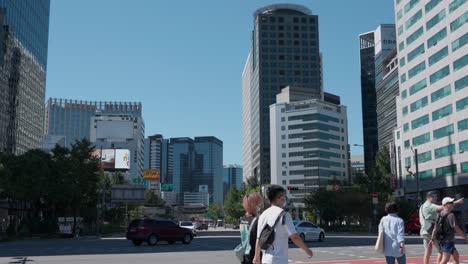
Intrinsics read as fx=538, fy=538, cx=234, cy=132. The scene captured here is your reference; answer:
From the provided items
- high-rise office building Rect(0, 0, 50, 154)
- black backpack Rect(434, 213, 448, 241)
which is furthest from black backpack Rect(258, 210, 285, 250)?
high-rise office building Rect(0, 0, 50, 154)

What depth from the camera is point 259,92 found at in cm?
18812

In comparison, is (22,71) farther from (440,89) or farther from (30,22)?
(440,89)

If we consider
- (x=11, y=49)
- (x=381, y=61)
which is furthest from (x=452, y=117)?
(x=381, y=61)

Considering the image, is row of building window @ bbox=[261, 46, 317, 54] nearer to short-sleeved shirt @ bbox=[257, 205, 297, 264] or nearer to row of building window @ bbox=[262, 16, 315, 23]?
row of building window @ bbox=[262, 16, 315, 23]

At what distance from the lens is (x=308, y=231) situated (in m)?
35.1

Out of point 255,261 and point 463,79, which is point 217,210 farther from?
point 255,261

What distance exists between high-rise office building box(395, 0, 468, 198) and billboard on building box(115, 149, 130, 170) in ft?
181

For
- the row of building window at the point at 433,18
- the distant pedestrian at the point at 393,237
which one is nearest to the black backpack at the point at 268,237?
the distant pedestrian at the point at 393,237

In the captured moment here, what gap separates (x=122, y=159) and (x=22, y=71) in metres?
25.9

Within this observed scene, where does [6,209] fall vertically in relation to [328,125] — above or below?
below

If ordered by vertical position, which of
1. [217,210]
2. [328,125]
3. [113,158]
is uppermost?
Answer: [328,125]

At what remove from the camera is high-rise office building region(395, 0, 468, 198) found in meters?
66.4

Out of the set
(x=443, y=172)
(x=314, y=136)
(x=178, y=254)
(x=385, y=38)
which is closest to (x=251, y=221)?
(x=178, y=254)

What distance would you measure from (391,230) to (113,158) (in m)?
104
